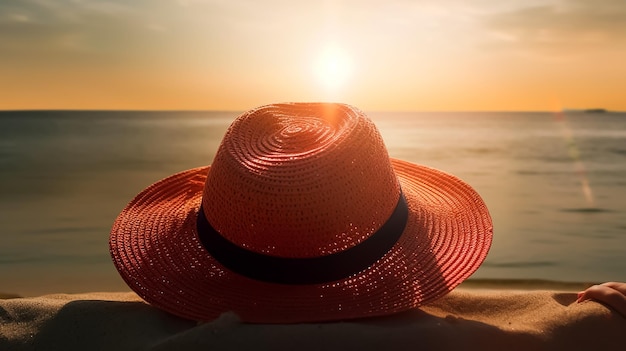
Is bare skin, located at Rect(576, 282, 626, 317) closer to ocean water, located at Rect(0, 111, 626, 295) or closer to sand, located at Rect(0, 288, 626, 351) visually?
sand, located at Rect(0, 288, 626, 351)

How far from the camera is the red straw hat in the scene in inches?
78.4

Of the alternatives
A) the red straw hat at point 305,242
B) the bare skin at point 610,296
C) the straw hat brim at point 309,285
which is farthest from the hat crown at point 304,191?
the bare skin at point 610,296

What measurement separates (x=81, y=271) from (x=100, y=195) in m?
3.03

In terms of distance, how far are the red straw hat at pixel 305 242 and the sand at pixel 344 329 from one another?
0.26 ft

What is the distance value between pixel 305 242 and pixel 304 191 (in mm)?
167

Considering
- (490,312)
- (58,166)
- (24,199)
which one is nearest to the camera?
(490,312)

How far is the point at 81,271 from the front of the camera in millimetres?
4102

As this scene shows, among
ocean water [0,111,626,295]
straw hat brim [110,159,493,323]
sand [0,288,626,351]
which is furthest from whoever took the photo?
ocean water [0,111,626,295]

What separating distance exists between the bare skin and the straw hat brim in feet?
1.29

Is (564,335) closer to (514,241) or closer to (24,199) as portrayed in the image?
(514,241)


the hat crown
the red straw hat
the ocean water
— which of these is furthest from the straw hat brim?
the ocean water

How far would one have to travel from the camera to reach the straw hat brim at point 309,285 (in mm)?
1958

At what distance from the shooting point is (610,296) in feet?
6.81

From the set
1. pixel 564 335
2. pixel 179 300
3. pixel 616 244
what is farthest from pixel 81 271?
pixel 616 244
